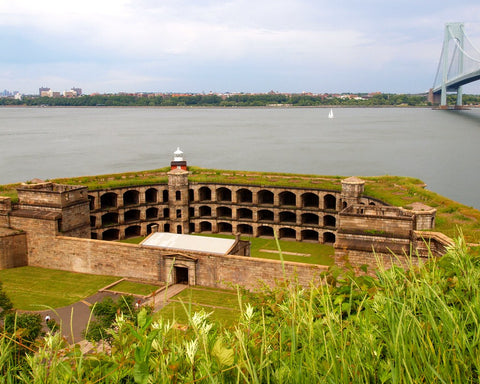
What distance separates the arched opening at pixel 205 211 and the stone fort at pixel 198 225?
0.10 metres

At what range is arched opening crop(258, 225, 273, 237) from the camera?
44.0 meters

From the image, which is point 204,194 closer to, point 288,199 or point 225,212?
point 225,212

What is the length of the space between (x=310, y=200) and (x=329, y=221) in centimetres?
298

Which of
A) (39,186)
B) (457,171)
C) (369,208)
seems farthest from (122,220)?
(457,171)

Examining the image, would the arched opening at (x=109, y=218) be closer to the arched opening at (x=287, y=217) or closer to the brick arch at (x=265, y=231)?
the brick arch at (x=265, y=231)

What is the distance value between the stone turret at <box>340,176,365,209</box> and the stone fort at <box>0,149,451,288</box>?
0.08 metres

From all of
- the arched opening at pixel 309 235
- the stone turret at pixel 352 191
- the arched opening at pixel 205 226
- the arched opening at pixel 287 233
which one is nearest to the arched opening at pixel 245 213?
the arched opening at pixel 205 226

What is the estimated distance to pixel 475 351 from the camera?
4.19 metres

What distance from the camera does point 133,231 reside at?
150ft

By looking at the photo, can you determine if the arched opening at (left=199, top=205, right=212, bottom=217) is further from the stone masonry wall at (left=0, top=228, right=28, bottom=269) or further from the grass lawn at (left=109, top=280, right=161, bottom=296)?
the stone masonry wall at (left=0, top=228, right=28, bottom=269)

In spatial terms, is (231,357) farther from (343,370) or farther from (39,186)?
(39,186)

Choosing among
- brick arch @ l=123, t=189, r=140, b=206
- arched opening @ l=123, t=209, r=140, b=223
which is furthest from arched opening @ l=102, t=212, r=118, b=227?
brick arch @ l=123, t=189, r=140, b=206

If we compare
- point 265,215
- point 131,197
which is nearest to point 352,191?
point 265,215

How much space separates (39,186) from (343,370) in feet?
119
